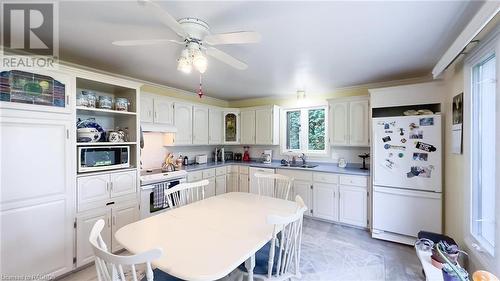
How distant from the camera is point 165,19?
1.21 metres

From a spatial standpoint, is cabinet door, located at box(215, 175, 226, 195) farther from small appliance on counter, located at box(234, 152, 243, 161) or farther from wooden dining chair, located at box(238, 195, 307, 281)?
wooden dining chair, located at box(238, 195, 307, 281)

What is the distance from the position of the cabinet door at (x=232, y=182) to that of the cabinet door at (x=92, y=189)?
2.27 metres

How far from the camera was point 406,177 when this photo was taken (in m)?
2.65

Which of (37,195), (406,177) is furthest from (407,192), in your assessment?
(37,195)

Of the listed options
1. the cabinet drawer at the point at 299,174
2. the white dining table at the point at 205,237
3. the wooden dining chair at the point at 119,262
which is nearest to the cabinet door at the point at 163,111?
the white dining table at the point at 205,237

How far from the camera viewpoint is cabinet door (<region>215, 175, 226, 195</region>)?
13.2 ft

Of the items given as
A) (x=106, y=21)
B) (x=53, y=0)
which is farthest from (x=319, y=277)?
(x=53, y=0)

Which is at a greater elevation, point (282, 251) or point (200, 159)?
point (200, 159)

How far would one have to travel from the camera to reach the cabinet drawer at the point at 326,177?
3.31 metres

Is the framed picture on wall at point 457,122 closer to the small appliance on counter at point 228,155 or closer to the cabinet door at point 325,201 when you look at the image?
the cabinet door at point 325,201

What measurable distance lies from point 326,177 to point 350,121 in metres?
1.00

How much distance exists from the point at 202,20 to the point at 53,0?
37.8 inches

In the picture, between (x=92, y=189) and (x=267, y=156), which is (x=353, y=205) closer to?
(x=267, y=156)

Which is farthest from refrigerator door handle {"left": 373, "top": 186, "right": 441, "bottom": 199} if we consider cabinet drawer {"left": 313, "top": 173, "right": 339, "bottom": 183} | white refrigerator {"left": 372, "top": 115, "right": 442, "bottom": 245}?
cabinet drawer {"left": 313, "top": 173, "right": 339, "bottom": 183}
